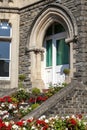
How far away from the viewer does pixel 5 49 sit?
17562 millimetres

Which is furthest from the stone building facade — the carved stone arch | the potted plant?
the potted plant

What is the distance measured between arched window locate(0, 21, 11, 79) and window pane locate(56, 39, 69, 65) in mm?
2519

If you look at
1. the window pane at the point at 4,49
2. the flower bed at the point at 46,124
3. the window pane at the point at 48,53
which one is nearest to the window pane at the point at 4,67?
the window pane at the point at 4,49

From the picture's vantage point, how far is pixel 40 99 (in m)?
12.9

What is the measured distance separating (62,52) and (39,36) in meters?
1.41

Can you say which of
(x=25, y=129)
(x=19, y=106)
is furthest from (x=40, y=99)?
(x=25, y=129)

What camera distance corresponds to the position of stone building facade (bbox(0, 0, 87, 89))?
14.2 m

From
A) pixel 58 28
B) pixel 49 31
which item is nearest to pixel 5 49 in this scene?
pixel 49 31

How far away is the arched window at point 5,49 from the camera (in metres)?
17.5

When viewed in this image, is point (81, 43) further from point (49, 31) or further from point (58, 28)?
point (49, 31)

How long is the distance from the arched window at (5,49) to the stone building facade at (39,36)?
5 cm

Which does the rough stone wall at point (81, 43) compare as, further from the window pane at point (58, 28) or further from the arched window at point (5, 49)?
the arched window at point (5, 49)

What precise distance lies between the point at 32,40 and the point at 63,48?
59.4 inches

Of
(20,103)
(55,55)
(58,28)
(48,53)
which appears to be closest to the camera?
(20,103)
